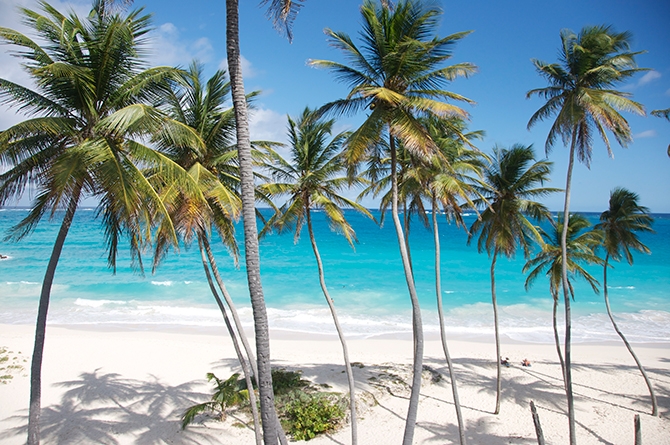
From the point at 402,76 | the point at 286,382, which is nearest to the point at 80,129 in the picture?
the point at 402,76

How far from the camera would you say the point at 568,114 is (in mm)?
8594

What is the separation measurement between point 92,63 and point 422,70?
222 inches

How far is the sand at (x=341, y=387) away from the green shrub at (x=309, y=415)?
0.33 m

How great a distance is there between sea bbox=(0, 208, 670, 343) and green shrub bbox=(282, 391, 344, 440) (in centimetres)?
458

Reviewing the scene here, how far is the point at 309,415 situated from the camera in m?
9.76

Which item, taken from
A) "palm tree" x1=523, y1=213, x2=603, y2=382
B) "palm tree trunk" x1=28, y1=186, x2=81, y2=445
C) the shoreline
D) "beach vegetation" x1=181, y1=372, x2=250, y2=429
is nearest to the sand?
"beach vegetation" x1=181, y1=372, x2=250, y2=429

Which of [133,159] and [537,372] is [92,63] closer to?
[133,159]

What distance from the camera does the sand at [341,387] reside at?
9633mm

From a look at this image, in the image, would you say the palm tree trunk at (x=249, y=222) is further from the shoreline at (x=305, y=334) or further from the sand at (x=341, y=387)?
the shoreline at (x=305, y=334)

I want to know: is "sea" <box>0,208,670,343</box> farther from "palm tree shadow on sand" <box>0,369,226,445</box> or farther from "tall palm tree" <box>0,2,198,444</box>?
"tall palm tree" <box>0,2,198,444</box>

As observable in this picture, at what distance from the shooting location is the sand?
379 inches

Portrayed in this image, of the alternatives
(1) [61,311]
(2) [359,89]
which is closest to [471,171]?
(2) [359,89]

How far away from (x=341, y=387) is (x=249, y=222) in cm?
934

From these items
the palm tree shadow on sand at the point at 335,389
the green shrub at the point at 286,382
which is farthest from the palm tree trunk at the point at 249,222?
the green shrub at the point at 286,382
